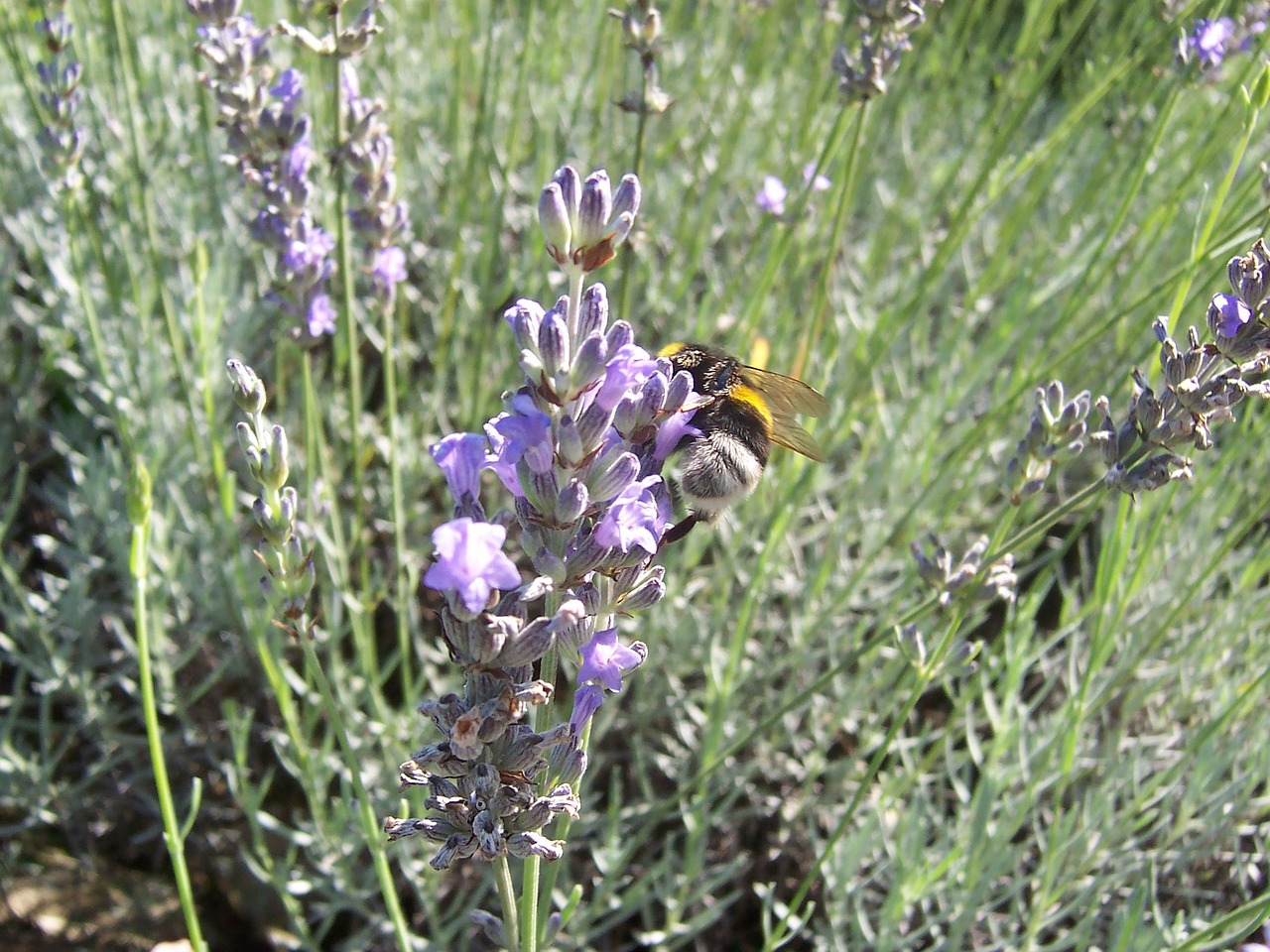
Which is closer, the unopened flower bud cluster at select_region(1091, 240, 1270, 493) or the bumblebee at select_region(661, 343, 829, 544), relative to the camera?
the unopened flower bud cluster at select_region(1091, 240, 1270, 493)

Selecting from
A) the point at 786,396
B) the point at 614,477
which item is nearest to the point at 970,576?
the point at 786,396

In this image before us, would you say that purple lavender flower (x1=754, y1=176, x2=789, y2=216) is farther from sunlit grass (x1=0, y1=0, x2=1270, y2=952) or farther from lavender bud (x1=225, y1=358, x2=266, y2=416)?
lavender bud (x1=225, y1=358, x2=266, y2=416)

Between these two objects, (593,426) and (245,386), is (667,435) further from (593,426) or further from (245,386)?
(245,386)

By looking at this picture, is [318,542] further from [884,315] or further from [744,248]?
[744,248]

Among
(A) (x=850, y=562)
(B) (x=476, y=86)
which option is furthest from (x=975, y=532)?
(B) (x=476, y=86)

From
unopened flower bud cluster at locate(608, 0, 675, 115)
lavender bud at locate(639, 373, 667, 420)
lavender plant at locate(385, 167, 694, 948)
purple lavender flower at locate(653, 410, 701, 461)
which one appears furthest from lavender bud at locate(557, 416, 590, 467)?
unopened flower bud cluster at locate(608, 0, 675, 115)

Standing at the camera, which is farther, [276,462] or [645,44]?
[645,44]
